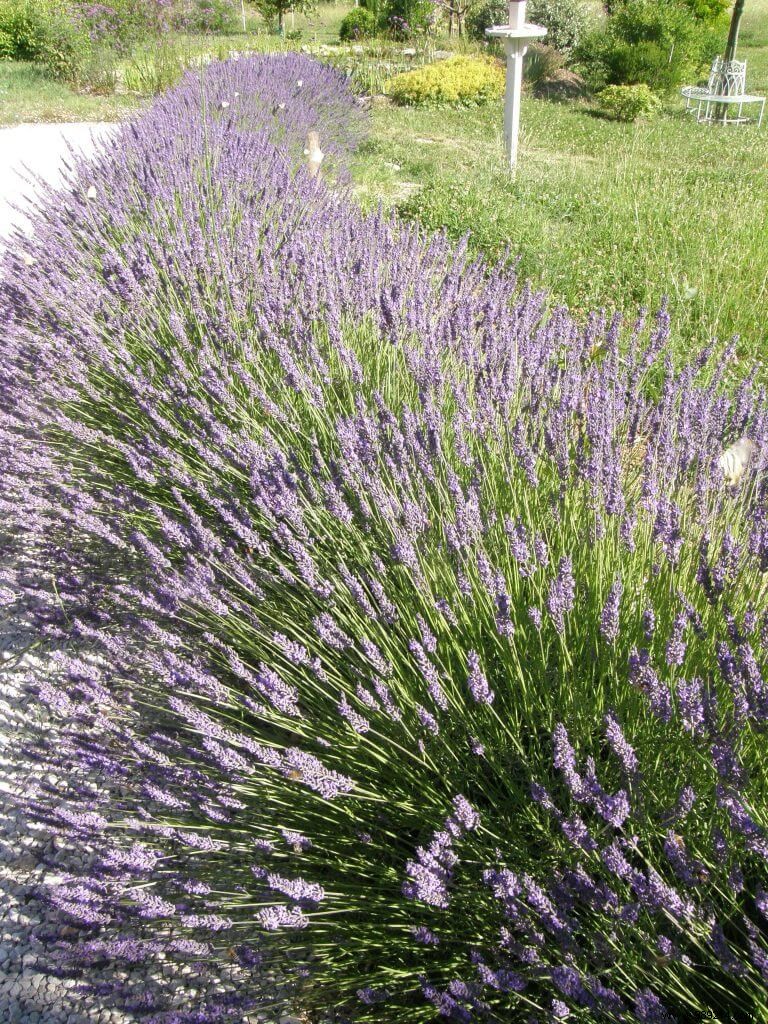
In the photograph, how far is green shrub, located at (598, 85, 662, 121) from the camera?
11.7 metres

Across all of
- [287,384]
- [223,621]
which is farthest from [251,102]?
[223,621]

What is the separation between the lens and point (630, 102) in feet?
38.4

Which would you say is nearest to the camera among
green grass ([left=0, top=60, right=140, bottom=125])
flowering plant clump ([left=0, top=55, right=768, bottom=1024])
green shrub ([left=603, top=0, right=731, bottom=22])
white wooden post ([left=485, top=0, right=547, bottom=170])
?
flowering plant clump ([left=0, top=55, right=768, bottom=1024])

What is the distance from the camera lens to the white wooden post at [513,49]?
653 cm

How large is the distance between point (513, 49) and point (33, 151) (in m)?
6.23

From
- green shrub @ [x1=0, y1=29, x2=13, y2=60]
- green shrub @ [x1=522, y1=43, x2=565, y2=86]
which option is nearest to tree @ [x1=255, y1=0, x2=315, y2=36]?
green shrub @ [x1=0, y1=29, x2=13, y2=60]

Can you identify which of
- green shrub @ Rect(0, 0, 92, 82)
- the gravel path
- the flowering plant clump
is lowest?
the flowering plant clump

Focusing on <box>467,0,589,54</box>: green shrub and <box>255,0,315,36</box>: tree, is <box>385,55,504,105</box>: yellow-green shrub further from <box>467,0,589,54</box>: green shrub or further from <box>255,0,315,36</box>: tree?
<box>255,0,315,36</box>: tree

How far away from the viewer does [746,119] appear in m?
12.0

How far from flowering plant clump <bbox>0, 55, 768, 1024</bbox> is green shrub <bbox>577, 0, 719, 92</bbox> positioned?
12651 millimetres

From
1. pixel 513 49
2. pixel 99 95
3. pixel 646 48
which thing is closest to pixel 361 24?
pixel 99 95

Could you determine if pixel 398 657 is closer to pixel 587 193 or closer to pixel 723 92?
pixel 587 193

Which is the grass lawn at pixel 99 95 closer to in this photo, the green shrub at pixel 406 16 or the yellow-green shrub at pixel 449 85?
the yellow-green shrub at pixel 449 85

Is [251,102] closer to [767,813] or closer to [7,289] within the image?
[7,289]
